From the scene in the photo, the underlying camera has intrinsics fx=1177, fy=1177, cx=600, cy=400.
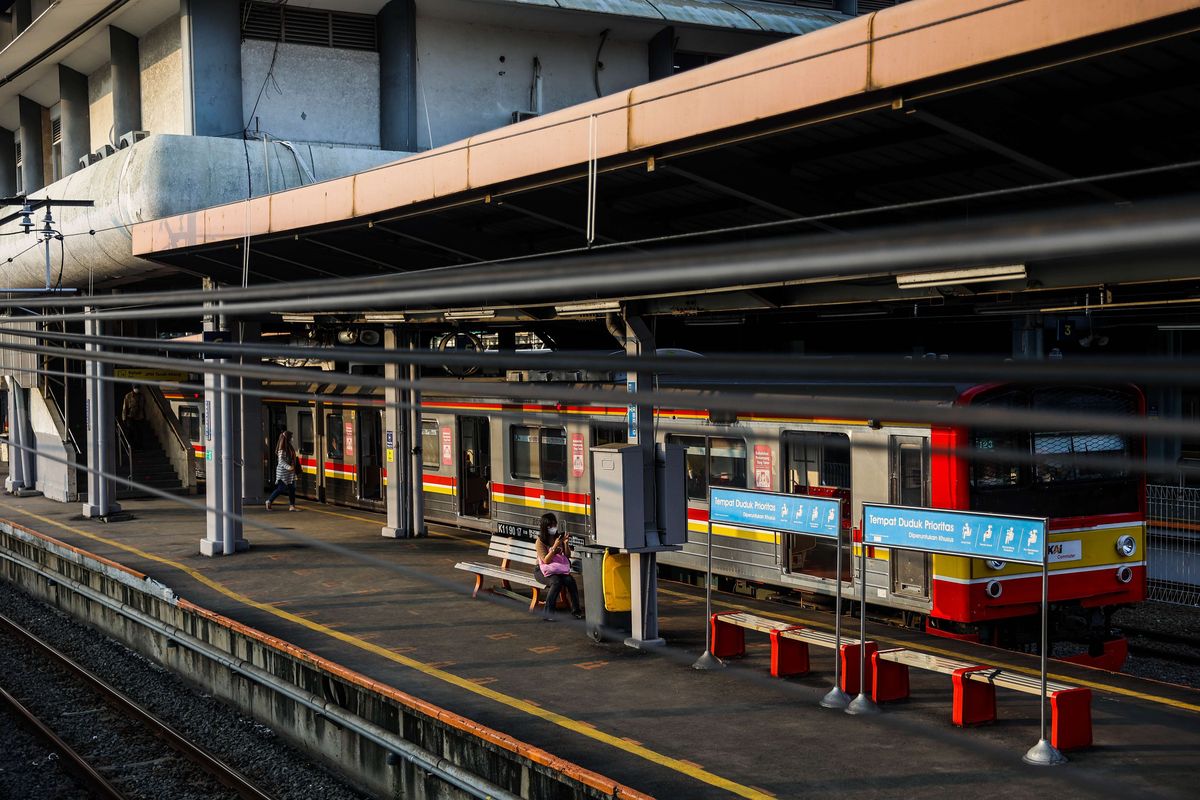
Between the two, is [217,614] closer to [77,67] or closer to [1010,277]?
[1010,277]

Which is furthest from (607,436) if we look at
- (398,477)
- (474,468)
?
(398,477)

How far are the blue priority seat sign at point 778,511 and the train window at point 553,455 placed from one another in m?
4.74

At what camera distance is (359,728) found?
9.27m

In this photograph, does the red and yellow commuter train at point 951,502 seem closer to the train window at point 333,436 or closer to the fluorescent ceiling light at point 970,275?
the fluorescent ceiling light at point 970,275

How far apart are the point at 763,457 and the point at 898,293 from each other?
11.5ft

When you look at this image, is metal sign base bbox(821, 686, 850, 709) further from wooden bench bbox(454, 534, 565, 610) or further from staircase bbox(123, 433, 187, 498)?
staircase bbox(123, 433, 187, 498)

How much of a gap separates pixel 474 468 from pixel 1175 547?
10373 mm

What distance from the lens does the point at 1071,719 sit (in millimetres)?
7977

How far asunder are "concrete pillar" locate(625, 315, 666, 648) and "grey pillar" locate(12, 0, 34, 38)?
21887mm

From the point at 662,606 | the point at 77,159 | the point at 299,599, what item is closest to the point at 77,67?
the point at 77,159

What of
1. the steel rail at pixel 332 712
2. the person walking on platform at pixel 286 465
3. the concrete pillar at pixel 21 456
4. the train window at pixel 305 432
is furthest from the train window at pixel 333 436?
the concrete pillar at pixel 21 456

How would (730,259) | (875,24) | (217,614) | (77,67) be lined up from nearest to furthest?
(730,259) → (875,24) → (217,614) → (77,67)

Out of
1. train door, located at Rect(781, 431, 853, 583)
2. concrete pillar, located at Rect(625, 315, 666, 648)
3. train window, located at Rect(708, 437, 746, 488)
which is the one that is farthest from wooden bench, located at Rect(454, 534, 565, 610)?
train door, located at Rect(781, 431, 853, 583)

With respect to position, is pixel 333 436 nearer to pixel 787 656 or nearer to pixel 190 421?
pixel 190 421
